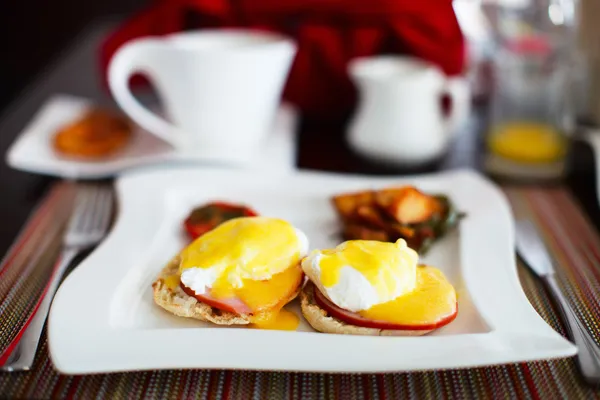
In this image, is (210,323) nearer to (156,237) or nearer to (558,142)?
(156,237)

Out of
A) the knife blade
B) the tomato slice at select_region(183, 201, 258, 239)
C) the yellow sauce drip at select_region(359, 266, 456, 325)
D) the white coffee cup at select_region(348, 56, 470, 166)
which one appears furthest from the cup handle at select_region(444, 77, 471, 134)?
the yellow sauce drip at select_region(359, 266, 456, 325)

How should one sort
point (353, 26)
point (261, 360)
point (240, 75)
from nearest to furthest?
1. point (261, 360)
2. point (240, 75)
3. point (353, 26)

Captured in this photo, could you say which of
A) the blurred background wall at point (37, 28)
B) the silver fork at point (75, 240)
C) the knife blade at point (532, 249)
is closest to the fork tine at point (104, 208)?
the silver fork at point (75, 240)

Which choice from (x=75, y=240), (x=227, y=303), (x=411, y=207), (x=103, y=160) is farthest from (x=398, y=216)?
(x=103, y=160)

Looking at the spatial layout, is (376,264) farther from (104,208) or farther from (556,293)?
(104,208)

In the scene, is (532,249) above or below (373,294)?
below

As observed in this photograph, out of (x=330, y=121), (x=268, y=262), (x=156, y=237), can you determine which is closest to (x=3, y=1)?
(x=330, y=121)

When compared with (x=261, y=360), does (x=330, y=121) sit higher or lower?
lower

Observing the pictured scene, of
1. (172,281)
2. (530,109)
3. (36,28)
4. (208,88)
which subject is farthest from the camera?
(36,28)
